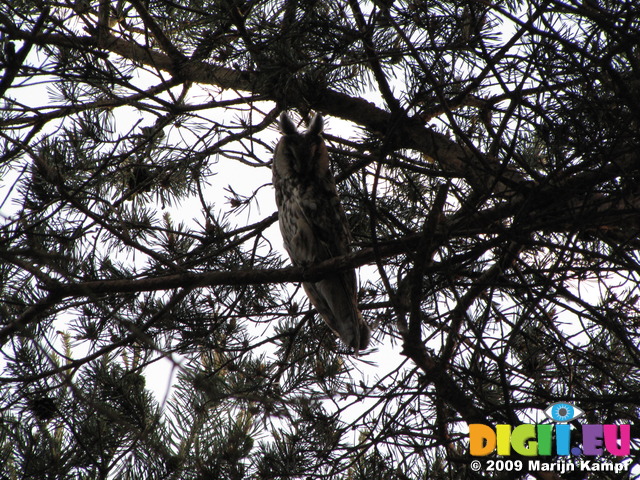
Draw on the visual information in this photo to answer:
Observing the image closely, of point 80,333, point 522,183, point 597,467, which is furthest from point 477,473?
point 80,333

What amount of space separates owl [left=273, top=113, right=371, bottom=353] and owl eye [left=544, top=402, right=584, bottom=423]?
1.01 metres

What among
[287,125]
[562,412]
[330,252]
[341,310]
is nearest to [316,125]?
[287,125]

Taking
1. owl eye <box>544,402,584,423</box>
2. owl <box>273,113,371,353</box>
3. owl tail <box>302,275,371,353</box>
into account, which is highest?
owl <box>273,113,371,353</box>

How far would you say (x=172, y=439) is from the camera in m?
2.37

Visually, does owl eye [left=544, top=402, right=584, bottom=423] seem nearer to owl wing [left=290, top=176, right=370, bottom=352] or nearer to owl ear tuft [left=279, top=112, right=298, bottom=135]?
owl wing [left=290, top=176, right=370, bottom=352]

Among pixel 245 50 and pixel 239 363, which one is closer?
pixel 245 50

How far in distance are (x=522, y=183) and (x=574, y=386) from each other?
97 cm

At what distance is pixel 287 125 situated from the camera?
294 centimetres

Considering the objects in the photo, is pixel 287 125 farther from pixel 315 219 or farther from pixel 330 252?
pixel 330 252

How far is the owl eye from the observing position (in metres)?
1.94

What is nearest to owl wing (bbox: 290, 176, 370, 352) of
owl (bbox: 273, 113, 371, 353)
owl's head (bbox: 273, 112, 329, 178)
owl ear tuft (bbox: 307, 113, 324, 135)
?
owl (bbox: 273, 113, 371, 353)

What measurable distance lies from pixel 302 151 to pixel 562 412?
5.69 feet

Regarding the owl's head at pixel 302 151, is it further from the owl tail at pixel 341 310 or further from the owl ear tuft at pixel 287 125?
the owl tail at pixel 341 310

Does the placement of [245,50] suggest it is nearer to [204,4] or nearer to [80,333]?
[204,4]
